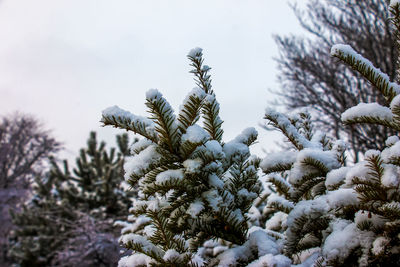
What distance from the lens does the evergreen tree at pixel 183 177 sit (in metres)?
1.06

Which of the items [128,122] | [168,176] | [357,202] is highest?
[128,122]

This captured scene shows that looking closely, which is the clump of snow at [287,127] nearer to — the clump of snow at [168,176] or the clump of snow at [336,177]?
the clump of snow at [336,177]

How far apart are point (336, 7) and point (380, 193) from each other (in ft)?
23.7

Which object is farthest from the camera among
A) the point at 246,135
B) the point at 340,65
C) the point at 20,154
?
the point at 20,154

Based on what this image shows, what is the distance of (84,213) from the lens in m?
7.62

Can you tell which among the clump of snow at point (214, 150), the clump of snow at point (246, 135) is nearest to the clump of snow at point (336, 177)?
the clump of snow at point (246, 135)

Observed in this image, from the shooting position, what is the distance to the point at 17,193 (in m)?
14.1

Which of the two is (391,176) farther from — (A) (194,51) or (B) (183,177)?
(A) (194,51)

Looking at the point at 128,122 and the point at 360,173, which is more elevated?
the point at 128,122

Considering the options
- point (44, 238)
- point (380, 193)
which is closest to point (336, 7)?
point (380, 193)

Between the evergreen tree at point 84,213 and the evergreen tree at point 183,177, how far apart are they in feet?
21.0

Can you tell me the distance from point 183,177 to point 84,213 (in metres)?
7.38

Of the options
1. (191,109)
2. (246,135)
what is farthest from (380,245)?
(191,109)

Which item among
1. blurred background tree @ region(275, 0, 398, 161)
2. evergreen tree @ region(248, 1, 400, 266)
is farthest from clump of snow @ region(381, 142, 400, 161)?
blurred background tree @ region(275, 0, 398, 161)
